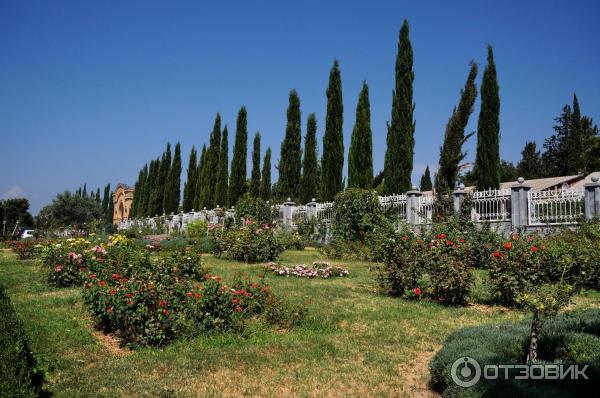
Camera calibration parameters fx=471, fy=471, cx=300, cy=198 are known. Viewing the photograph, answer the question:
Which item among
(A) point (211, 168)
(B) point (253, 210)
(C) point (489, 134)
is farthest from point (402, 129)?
(A) point (211, 168)

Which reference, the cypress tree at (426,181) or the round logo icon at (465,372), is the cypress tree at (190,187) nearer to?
the cypress tree at (426,181)

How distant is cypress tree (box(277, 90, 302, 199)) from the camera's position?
29.1m

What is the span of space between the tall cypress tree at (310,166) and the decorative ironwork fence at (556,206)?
13069 mm

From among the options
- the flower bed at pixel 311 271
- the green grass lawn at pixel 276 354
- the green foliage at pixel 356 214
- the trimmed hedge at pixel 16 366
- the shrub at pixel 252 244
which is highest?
the green foliage at pixel 356 214

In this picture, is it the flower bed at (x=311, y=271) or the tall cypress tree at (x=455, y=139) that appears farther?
the tall cypress tree at (x=455, y=139)

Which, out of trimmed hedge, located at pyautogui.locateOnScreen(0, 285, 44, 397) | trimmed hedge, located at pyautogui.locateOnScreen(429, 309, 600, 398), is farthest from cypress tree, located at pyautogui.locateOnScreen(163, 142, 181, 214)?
trimmed hedge, located at pyautogui.locateOnScreen(429, 309, 600, 398)

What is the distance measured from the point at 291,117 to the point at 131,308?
25.8 m

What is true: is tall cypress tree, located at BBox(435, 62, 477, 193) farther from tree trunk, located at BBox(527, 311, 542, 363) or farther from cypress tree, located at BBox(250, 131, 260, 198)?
cypress tree, located at BBox(250, 131, 260, 198)

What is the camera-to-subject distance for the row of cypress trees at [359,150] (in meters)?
20.5

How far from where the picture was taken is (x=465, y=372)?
3.85 metres

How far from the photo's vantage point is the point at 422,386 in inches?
172

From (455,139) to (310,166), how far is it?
966cm

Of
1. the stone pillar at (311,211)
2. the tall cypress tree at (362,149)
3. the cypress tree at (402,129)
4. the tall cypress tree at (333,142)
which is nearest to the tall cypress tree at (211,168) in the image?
the tall cypress tree at (333,142)

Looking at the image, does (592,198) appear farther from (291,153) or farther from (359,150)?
(291,153)
